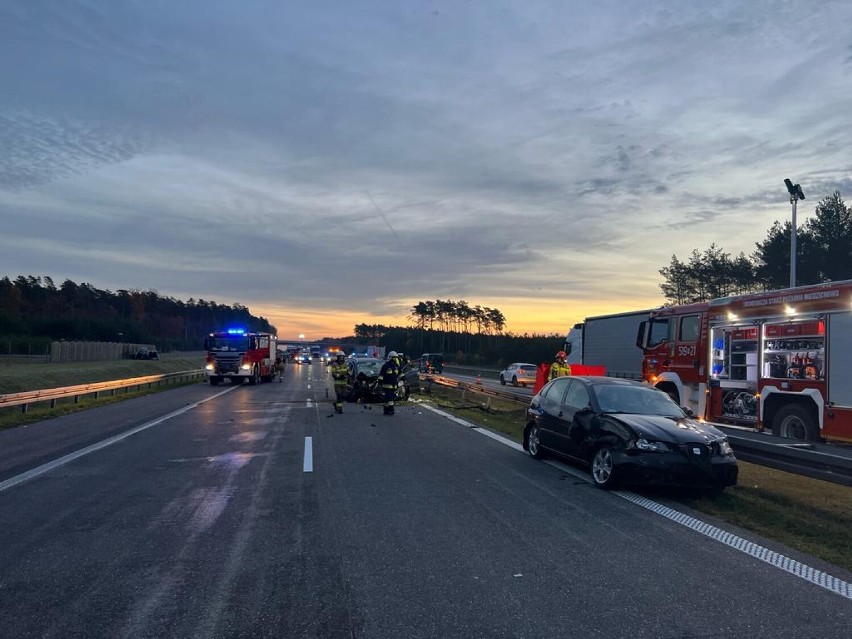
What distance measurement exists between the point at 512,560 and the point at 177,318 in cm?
16830

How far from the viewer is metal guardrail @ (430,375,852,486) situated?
802 centimetres

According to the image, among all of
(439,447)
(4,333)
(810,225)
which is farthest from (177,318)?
(439,447)

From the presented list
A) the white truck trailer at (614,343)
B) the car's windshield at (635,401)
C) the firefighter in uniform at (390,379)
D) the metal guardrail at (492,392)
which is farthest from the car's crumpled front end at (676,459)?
the white truck trailer at (614,343)

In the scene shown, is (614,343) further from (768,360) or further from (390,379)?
(768,360)

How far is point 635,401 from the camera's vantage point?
1022 centimetres

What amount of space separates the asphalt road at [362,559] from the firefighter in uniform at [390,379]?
832 cm

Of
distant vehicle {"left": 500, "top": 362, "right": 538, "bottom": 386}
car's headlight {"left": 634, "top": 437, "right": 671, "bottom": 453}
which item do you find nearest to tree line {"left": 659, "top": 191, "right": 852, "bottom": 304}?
distant vehicle {"left": 500, "top": 362, "right": 538, "bottom": 386}

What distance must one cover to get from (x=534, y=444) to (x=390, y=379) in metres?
8.64

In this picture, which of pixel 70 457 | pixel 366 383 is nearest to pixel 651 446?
pixel 70 457

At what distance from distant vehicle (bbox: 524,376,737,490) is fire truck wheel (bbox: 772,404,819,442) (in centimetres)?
409

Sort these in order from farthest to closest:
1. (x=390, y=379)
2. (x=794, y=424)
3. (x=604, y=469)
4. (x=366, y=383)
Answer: (x=366, y=383), (x=390, y=379), (x=794, y=424), (x=604, y=469)

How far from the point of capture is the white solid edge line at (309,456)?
34.5 ft

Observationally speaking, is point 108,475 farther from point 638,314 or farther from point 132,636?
point 638,314

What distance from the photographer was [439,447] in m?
13.1
